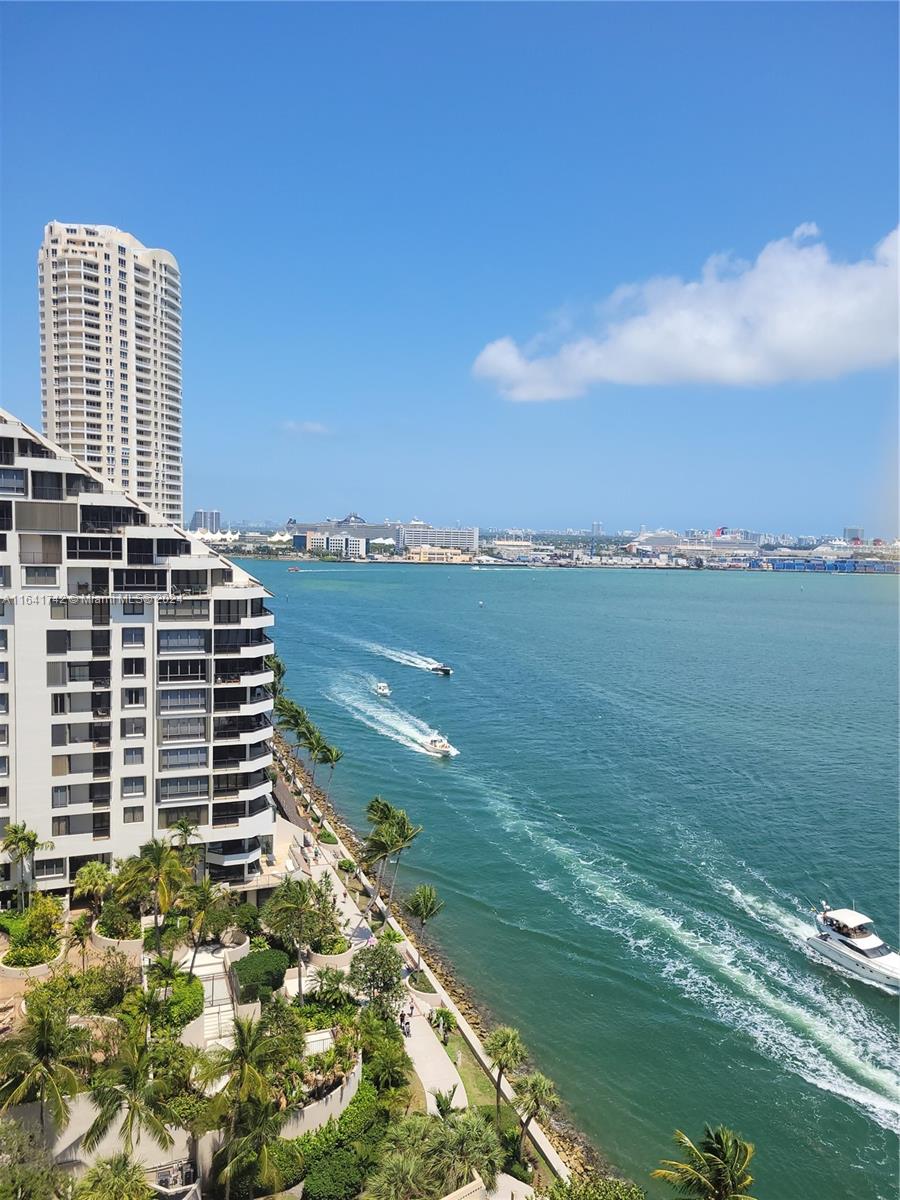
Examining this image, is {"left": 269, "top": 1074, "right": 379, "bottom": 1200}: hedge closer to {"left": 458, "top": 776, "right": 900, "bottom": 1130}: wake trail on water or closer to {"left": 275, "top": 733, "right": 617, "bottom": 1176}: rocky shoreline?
{"left": 275, "top": 733, "right": 617, "bottom": 1176}: rocky shoreline

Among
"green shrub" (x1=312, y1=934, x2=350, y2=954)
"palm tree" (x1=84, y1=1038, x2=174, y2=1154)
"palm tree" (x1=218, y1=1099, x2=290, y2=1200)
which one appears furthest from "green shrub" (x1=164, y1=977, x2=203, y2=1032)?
"green shrub" (x1=312, y1=934, x2=350, y2=954)

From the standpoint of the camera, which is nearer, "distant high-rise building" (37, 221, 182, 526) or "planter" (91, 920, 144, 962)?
"planter" (91, 920, 144, 962)

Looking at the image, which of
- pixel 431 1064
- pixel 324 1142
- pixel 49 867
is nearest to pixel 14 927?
pixel 49 867

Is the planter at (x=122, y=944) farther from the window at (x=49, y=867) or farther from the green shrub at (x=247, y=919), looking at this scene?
the window at (x=49, y=867)

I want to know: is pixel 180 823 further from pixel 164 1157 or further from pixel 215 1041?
pixel 164 1157

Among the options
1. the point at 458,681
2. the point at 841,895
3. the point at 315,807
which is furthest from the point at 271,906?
the point at 458,681
